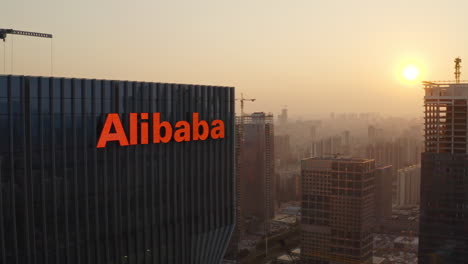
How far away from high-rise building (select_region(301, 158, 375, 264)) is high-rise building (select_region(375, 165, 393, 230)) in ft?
100

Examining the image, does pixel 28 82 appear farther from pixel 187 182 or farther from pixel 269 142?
pixel 269 142

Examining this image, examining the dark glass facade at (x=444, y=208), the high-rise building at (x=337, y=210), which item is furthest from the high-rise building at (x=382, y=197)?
the dark glass facade at (x=444, y=208)

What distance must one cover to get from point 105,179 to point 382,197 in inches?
4246

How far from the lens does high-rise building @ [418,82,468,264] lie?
6328cm

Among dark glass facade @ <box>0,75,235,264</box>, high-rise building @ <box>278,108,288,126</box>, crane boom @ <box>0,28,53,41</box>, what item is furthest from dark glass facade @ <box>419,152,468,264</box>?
high-rise building @ <box>278,108,288,126</box>

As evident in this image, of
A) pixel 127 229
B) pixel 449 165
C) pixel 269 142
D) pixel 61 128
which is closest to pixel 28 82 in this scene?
pixel 61 128

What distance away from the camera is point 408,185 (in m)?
135

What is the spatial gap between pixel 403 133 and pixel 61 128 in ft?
493

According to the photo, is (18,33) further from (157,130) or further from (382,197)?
(382,197)

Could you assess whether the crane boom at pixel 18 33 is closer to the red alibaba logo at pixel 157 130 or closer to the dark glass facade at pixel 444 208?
the red alibaba logo at pixel 157 130

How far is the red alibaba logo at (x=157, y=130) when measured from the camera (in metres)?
21.4

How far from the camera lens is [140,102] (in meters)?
22.7

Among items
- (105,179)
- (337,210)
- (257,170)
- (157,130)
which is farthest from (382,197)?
(105,179)

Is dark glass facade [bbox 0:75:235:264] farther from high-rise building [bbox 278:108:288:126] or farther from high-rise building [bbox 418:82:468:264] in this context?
high-rise building [bbox 278:108:288:126]
